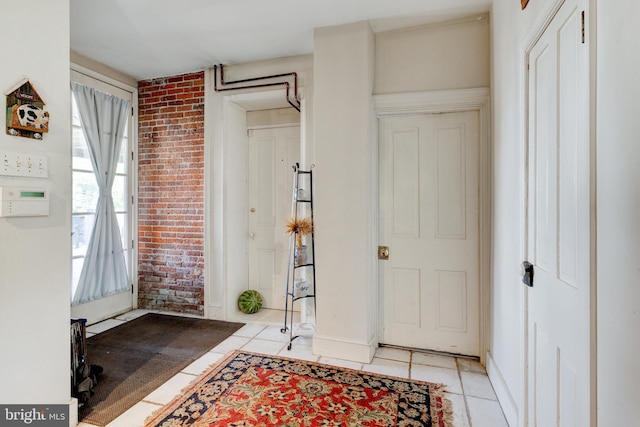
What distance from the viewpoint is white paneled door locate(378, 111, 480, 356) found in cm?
263

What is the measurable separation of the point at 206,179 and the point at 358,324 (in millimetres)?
2334

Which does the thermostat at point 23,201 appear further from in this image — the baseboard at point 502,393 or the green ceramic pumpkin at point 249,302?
the baseboard at point 502,393

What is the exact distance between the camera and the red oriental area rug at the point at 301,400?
1.85 m

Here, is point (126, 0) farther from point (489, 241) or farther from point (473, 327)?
point (473, 327)

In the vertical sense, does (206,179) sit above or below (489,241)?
above

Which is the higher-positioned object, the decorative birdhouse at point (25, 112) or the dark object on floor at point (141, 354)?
the decorative birdhouse at point (25, 112)

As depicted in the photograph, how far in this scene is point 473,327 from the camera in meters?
2.64

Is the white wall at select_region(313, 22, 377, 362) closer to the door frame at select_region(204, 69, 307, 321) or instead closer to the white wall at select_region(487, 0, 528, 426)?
the white wall at select_region(487, 0, 528, 426)

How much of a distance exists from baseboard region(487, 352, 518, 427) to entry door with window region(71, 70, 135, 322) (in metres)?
3.88

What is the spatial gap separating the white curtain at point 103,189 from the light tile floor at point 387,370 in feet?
1.54

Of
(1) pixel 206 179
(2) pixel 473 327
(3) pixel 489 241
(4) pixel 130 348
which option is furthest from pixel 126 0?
(2) pixel 473 327

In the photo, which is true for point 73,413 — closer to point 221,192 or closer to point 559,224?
point 221,192

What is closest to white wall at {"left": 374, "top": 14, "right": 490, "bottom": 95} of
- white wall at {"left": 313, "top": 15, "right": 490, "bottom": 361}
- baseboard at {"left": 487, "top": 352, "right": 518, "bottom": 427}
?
white wall at {"left": 313, "top": 15, "right": 490, "bottom": 361}

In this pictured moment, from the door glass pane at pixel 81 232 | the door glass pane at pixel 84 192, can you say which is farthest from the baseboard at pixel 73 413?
the door glass pane at pixel 84 192
